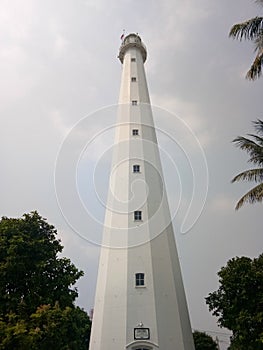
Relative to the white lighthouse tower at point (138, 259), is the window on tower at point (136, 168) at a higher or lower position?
higher

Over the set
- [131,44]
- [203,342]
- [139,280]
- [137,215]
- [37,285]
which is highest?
[131,44]

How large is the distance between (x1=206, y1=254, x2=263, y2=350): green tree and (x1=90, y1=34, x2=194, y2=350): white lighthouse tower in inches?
87.9

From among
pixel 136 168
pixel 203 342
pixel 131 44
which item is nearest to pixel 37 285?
pixel 136 168

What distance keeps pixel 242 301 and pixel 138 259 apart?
613 cm

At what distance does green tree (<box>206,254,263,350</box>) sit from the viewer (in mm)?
17641

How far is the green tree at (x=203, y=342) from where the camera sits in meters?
40.2

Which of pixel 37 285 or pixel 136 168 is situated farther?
pixel 136 168

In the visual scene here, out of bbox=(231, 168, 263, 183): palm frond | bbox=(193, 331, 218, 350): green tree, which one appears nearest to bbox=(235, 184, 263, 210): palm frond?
bbox=(231, 168, 263, 183): palm frond

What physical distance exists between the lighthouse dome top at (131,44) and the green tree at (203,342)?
32.3 metres

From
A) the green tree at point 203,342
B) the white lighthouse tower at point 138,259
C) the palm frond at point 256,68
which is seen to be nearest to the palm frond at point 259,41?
the palm frond at point 256,68

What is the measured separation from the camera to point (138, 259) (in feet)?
66.4

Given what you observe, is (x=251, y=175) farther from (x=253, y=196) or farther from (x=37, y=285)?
(x=37, y=285)

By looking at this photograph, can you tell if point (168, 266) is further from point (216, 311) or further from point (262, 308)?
point (262, 308)

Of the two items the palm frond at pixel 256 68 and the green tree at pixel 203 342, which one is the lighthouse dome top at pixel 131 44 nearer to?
the palm frond at pixel 256 68
